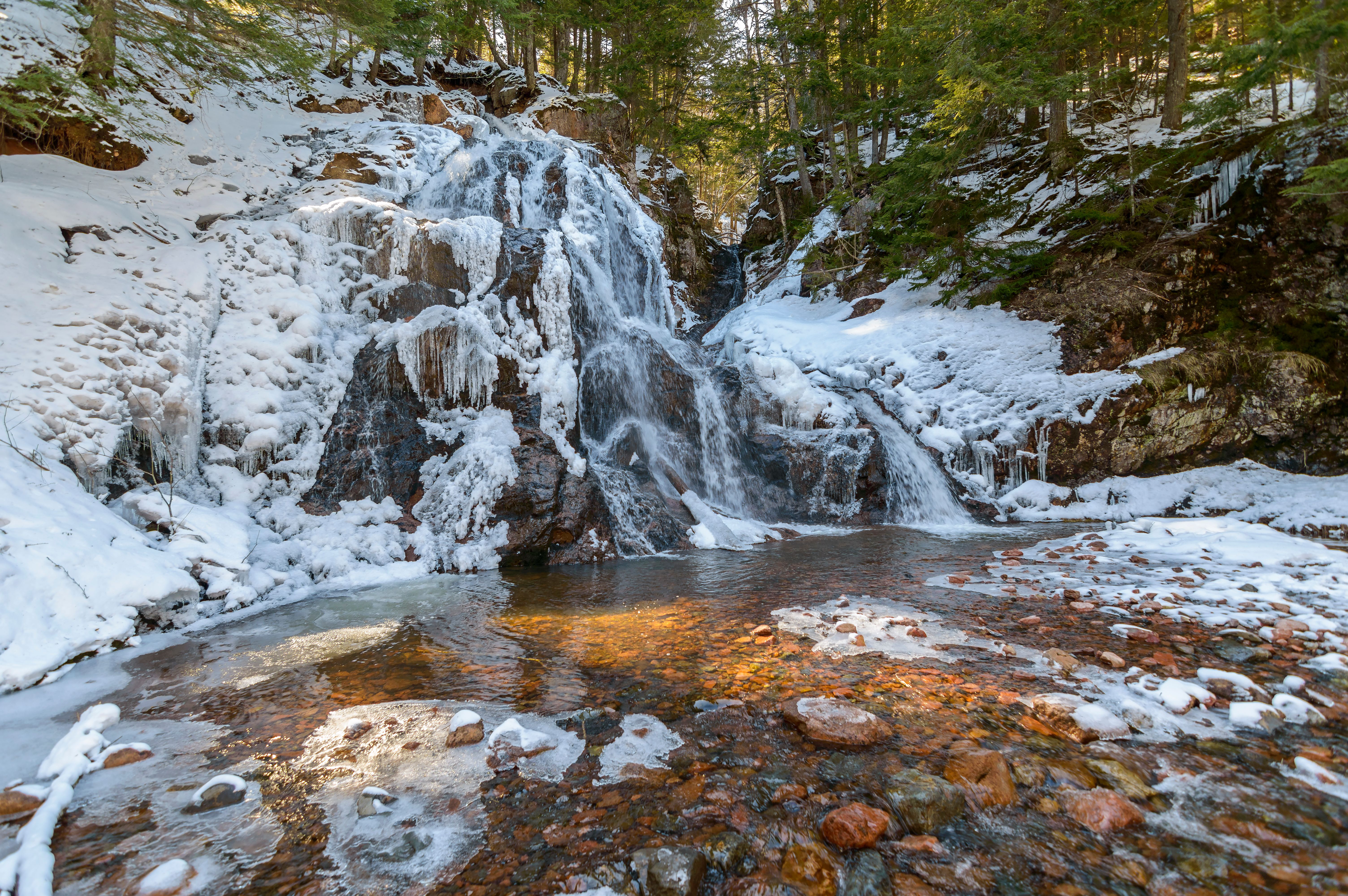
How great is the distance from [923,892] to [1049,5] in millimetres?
16162

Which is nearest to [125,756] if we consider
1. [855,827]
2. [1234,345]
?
[855,827]

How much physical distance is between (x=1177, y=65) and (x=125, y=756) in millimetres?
17612


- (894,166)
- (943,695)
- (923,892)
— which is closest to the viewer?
(923,892)

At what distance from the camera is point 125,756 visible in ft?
7.64

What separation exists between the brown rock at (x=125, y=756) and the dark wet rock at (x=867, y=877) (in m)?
2.95

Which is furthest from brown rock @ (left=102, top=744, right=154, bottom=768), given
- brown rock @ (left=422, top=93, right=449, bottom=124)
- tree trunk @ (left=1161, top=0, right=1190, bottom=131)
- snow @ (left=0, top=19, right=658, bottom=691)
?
tree trunk @ (left=1161, top=0, right=1190, bottom=131)

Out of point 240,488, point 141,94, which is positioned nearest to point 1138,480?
point 240,488

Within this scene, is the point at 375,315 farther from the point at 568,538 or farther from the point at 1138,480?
the point at 1138,480

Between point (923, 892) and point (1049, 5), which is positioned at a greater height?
point (1049, 5)

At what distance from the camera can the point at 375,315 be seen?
8.01 metres

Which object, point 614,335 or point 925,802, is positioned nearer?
point 925,802

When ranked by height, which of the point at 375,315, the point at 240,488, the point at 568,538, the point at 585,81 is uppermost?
the point at 585,81

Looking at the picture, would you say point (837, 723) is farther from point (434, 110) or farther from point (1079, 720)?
point (434, 110)

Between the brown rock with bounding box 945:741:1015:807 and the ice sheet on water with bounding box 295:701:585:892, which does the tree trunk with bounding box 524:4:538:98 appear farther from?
the brown rock with bounding box 945:741:1015:807
